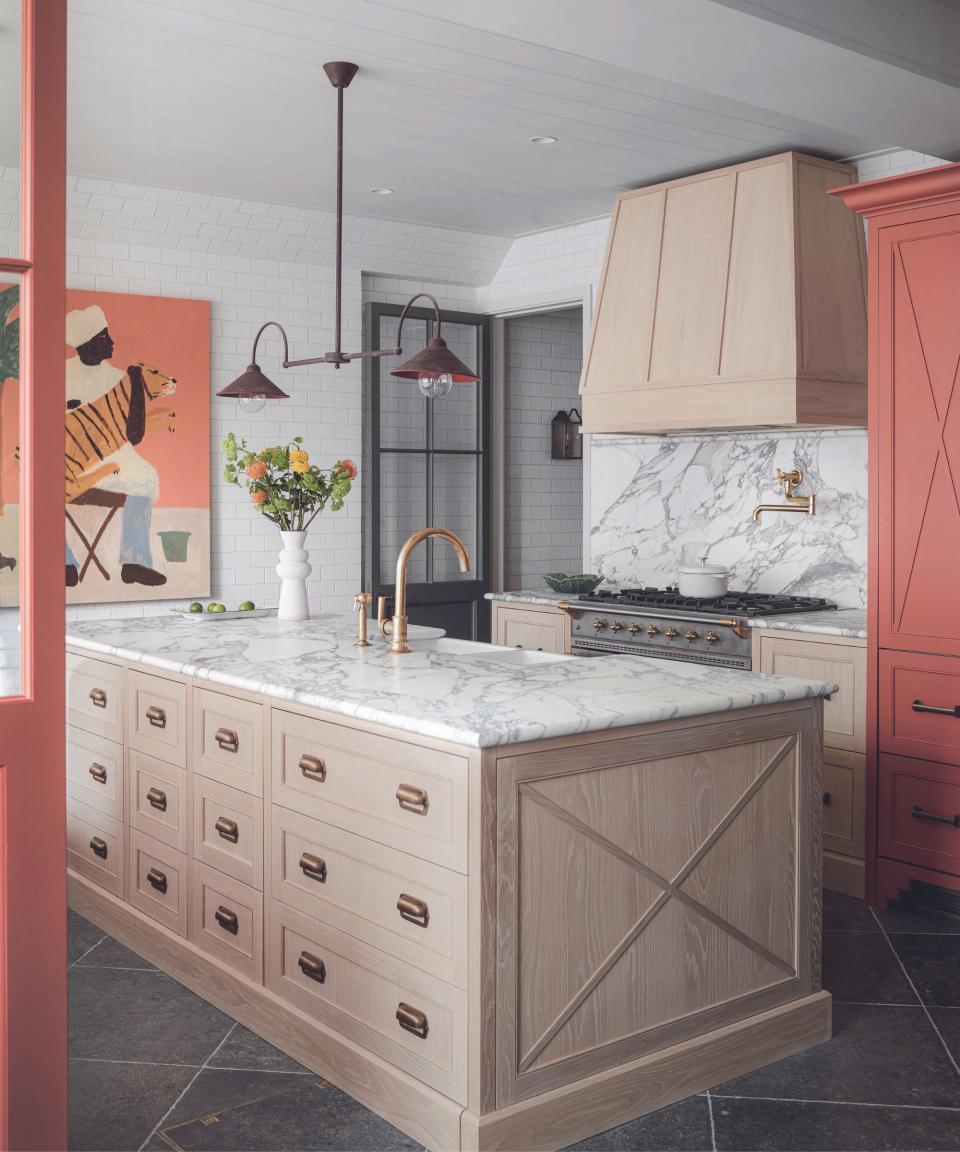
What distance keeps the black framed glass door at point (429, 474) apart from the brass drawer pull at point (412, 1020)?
168 inches

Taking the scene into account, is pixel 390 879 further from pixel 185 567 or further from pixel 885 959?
pixel 185 567

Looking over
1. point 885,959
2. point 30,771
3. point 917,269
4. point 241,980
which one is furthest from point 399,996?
point 917,269

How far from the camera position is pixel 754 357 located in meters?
5.12

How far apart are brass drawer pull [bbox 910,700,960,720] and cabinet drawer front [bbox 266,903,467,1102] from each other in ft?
7.46

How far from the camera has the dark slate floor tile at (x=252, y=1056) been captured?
3.13 meters

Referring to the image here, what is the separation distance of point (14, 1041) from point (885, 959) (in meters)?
2.73

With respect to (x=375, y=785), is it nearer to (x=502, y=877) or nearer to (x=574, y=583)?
(x=502, y=877)

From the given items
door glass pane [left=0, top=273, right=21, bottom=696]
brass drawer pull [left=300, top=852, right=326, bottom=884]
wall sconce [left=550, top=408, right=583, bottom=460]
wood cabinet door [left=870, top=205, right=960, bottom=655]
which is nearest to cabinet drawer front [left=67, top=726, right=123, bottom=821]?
brass drawer pull [left=300, top=852, right=326, bottom=884]

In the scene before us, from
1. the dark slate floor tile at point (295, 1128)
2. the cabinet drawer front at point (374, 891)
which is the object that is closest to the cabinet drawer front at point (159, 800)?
the cabinet drawer front at point (374, 891)

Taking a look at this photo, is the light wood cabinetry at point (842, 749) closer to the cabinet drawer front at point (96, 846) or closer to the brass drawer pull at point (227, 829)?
the brass drawer pull at point (227, 829)

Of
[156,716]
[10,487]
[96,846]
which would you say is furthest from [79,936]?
[10,487]

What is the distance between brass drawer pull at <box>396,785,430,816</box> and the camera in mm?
2719

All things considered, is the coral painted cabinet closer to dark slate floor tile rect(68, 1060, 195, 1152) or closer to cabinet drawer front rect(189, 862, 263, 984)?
cabinet drawer front rect(189, 862, 263, 984)

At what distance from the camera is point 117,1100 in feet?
9.70
